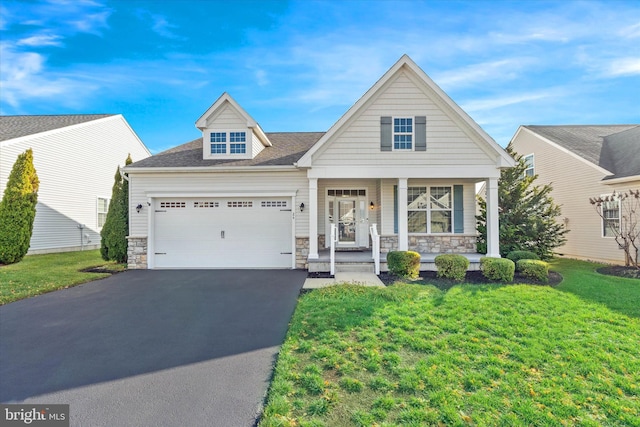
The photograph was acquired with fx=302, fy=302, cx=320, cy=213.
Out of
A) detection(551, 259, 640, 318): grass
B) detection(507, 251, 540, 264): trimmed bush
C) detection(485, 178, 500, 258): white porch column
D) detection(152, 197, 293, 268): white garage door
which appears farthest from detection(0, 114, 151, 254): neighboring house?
detection(551, 259, 640, 318): grass

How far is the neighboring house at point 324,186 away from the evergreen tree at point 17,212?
5.03 meters

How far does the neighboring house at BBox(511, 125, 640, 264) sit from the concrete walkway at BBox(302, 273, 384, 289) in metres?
10.4

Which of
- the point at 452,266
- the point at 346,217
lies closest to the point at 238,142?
the point at 346,217

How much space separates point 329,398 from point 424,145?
9.19 m

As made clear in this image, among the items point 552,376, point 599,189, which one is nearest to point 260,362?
point 552,376

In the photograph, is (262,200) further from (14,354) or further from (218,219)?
(14,354)

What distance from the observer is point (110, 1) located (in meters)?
9.80

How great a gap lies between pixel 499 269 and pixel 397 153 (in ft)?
15.7

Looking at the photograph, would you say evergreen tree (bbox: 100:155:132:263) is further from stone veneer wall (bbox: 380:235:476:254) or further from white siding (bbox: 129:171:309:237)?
stone veneer wall (bbox: 380:235:476:254)

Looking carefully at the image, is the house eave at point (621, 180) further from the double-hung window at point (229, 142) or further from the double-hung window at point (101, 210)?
the double-hung window at point (101, 210)

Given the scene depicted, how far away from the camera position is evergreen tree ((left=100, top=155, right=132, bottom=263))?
11680 mm

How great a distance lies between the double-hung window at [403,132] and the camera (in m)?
10.5

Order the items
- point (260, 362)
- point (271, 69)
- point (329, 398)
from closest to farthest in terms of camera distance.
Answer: point (329, 398), point (260, 362), point (271, 69)

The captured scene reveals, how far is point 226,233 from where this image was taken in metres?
11.1
